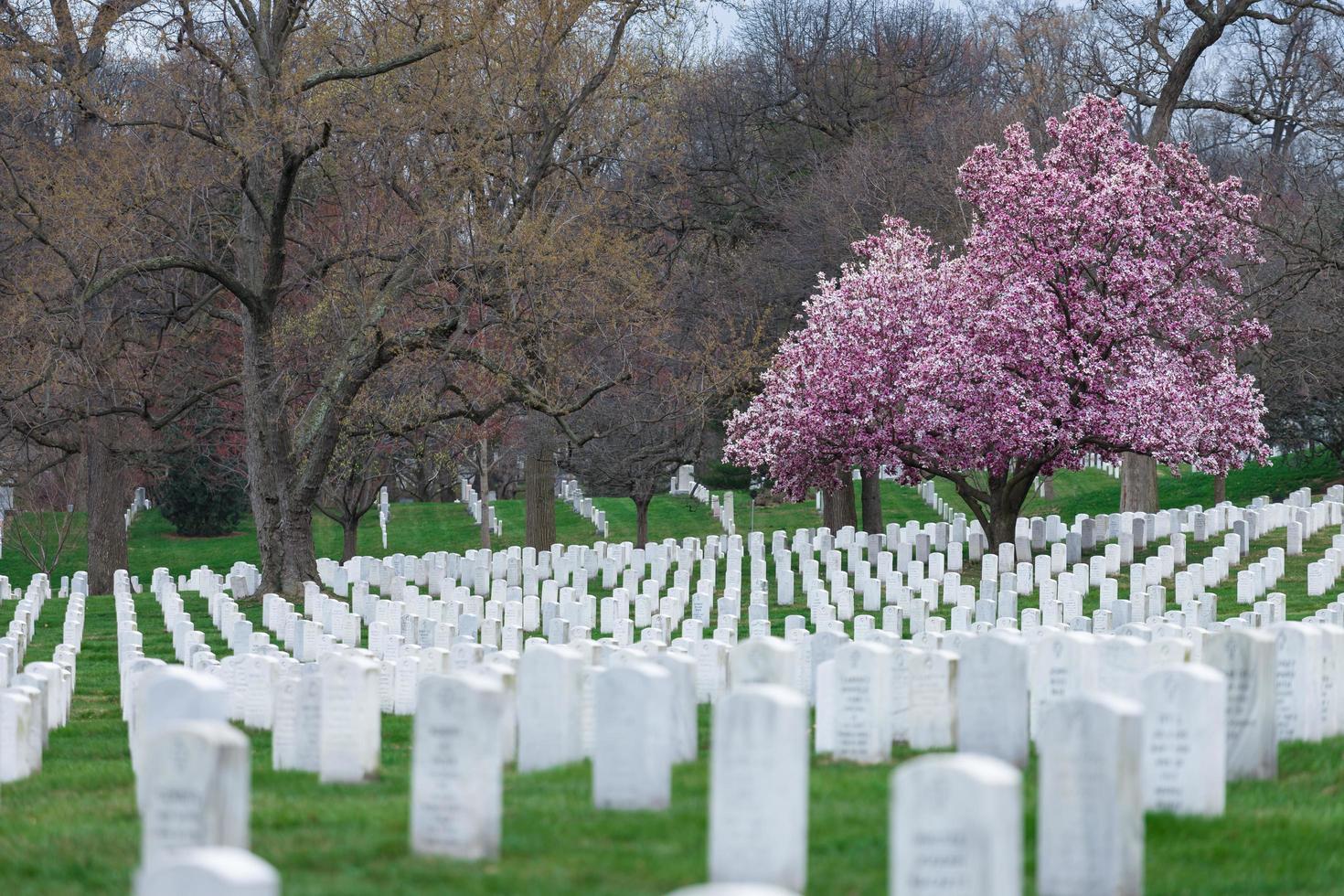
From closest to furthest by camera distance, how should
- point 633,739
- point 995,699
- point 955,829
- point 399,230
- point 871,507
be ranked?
1. point 955,829
2. point 633,739
3. point 995,699
4. point 399,230
5. point 871,507

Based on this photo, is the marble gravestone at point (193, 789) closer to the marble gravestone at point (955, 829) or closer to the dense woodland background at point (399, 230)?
the marble gravestone at point (955, 829)

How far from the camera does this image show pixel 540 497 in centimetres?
3309

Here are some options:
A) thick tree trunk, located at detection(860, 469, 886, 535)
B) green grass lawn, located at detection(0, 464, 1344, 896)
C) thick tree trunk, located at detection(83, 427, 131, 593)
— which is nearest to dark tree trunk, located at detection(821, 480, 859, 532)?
thick tree trunk, located at detection(860, 469, 886, 535)

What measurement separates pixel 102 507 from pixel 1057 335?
17.2 meters

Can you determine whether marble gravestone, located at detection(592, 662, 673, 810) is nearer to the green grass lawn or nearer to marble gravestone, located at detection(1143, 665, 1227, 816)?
the green grass lawn

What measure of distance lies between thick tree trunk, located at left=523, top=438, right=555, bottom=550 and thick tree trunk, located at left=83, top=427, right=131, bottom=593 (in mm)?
7633

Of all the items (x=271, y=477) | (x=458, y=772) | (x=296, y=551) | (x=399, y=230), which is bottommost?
(x=458, y=772)

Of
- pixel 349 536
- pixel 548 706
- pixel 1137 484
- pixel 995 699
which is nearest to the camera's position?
pixel 995 699

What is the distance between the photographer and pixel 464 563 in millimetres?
25734

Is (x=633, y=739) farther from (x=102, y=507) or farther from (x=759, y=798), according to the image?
(x=102, y=507)

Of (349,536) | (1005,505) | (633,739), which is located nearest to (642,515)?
(349,536)

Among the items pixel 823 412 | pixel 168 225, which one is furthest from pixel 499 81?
pixel 823 412

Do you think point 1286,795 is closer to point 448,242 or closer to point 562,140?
point 448,242

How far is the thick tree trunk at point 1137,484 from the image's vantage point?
3141 centimetres
